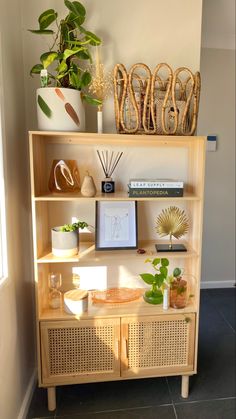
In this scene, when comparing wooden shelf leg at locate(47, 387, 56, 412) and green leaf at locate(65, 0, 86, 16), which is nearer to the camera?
green leaf at locate(65, 0, 86, 16)

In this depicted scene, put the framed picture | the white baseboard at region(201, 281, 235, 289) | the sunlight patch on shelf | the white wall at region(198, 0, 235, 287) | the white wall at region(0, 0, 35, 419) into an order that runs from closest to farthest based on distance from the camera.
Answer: the white wall at region(0, 0, 35, 419) < the framed picture < the sunlight patch on shelf < the white wall at region(198, 0, 235, 287) < the white baseboard at region(201, 281, 235, 289)

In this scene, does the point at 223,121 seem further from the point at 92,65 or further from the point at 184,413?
the point at 184,413

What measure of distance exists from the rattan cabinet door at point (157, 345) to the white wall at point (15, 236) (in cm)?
58

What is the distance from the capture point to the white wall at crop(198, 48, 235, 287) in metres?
2.93

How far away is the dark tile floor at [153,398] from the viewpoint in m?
1.69

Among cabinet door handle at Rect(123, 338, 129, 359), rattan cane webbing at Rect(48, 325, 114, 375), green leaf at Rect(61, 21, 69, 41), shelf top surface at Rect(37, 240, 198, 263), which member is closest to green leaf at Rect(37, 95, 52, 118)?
green leaf at Rect(61, 21, 69, 41)

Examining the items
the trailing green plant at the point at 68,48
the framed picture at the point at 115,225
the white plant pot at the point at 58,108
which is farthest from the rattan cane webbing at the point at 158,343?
the trailing green plant at the point at 68,48

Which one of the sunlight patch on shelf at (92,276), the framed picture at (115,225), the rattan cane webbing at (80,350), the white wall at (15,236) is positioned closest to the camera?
the white wall at (15,236)

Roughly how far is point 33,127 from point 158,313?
131cm

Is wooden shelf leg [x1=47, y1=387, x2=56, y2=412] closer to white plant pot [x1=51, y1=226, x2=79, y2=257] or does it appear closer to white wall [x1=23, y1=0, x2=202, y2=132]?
white plant pot [x1=51, y1=226, x2=79, y2=257]

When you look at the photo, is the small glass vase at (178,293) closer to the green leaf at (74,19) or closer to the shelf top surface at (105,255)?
the shelf top surface at (105,255)

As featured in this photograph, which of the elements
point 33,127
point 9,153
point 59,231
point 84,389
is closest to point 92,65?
point 33,127

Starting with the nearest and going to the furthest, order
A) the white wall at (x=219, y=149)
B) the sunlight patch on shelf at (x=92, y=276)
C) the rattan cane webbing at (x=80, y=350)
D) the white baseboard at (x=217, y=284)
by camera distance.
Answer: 1. the rattan cane webbing at (x=80, y=350)
2. the sunlight patch on shelf at (x=92, y=276)
3. the white wall at (x=219, y=149)
4. the white baseboard at (x=217, y=284)

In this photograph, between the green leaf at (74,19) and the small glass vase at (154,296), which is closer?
the green leaf at (74,19)
